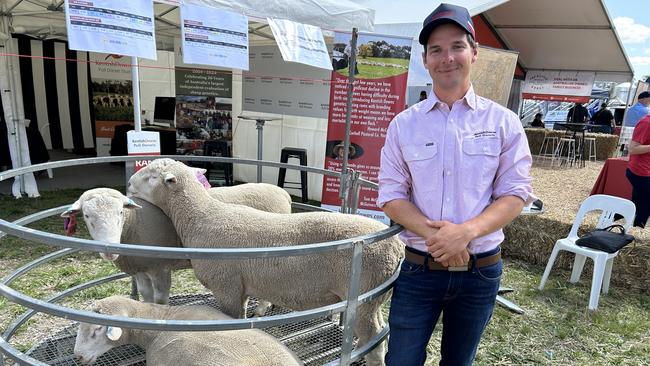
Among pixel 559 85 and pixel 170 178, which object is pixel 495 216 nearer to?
pixel 170 178

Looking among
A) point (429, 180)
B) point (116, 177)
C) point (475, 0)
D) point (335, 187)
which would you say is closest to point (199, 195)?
point (429, 180)

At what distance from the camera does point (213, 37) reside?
13.4ft

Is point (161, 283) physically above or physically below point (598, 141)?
below

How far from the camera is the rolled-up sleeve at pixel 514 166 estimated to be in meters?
1.62

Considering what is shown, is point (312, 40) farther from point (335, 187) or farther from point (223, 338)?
point (223, 338)

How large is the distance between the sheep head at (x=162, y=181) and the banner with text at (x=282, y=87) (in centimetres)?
429

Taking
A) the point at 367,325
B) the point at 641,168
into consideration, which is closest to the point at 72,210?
the point at 367,325

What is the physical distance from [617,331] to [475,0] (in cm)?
474

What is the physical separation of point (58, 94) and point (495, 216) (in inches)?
427

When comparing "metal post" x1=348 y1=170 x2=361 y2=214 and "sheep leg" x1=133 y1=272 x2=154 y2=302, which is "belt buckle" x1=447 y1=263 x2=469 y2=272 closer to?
"metal post" x1=348 y1=170 x2=361 y2=214

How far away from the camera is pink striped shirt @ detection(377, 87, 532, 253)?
162 centimetres

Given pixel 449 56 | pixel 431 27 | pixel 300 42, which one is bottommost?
pixel 449 56

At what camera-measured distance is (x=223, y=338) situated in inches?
77.4

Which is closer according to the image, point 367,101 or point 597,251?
point 597,251
